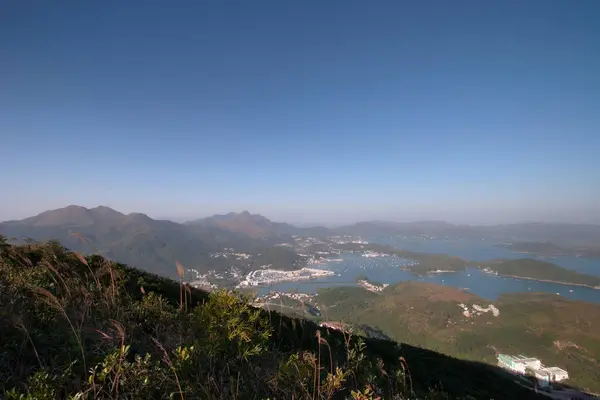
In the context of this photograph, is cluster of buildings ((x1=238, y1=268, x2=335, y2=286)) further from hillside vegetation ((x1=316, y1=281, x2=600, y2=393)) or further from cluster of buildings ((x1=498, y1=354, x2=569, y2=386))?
cluster of buildings ((x1=498, y1=354, x2=569, y2=386))

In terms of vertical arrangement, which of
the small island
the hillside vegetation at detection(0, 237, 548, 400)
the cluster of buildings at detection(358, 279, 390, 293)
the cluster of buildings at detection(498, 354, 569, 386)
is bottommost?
the cluster of buildings at detection(358, 279, 390, 293)

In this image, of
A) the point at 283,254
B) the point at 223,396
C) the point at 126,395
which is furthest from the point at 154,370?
the point at 283,254

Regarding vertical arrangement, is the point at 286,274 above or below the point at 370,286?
above

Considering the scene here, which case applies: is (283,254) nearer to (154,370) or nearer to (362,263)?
(362,263)

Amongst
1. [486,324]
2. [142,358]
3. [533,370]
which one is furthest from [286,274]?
[142,358]

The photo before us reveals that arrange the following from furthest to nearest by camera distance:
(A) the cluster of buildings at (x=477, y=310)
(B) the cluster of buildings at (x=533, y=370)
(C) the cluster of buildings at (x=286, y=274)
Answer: (C) the cluster of buildings at (x=286, y=274) < (A) the cluster of buildings at (x=477, y=310) < (B) the cluster of buildings at (x=533, y=370)

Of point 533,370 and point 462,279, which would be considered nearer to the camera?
point 533,370

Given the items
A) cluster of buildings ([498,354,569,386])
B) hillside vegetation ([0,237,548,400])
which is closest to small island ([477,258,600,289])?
cluster of buildings ([498,354,569,386])

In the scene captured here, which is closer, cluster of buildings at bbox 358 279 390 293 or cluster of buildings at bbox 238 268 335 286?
cluster of buildings at bbox 358 279 390 293

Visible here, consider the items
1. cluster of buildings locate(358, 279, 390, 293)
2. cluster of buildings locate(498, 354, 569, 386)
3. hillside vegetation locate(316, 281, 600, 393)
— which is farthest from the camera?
cluster of buildings locate(358, 279, 390, 293)

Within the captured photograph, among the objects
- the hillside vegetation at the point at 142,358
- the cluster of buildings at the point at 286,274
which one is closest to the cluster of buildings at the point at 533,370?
the hillside vegetation at the point at 142,358

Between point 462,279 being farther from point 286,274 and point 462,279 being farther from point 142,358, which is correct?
point 142,358

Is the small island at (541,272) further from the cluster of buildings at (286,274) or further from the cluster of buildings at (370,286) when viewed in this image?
the cluster of buildings at (286,274)
